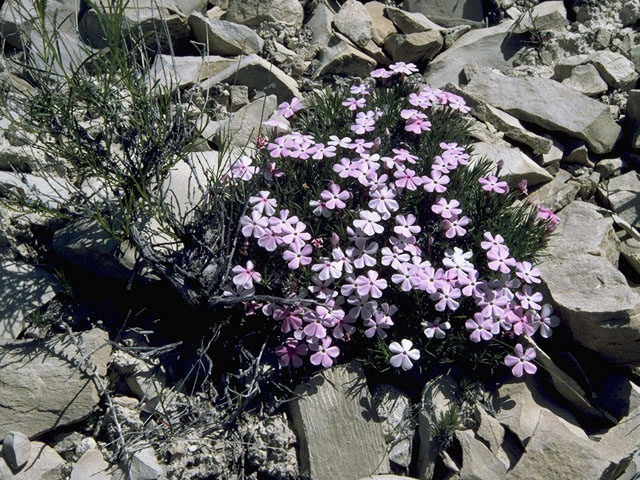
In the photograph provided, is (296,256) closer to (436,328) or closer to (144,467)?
(436,328)

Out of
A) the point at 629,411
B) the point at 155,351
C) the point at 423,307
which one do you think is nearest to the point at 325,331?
the point at 423,307

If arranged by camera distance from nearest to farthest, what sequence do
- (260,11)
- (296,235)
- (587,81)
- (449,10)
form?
(296,235) → (587,81) → (260,11) → (449,10)

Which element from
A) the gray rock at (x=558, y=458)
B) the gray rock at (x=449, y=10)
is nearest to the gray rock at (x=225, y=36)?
the gray rock at (x=449, y=10)

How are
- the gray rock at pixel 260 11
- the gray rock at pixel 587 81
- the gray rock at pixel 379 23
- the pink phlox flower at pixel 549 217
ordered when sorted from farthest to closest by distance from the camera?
1. the gray rock at pixel 379 23
2. the gray rock at pixel 260 11
3. the gray rock at pixel 587 81
4. the pink phlox flower at pixel 549 217

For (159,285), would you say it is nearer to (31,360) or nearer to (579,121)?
(31,360)

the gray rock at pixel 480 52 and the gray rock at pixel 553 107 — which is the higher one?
the gray rock at pixel 480 52

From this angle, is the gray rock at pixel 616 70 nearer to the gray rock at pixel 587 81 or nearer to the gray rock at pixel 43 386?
the gray rock at pixel 587 81

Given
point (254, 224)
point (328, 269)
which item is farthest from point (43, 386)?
point (328, 269)
